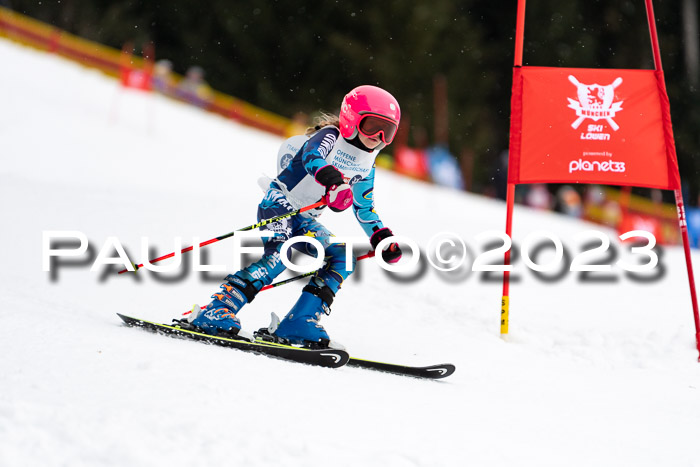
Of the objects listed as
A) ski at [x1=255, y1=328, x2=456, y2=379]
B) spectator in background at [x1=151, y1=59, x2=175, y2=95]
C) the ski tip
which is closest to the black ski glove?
ski at [x1=255, y1=328, x2=456, y2=379]

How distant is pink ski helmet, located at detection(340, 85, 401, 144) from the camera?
4559 mm

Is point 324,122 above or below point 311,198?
above

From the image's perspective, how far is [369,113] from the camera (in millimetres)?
4562

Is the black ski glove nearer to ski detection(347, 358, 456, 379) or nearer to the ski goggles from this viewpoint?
the ski goggles

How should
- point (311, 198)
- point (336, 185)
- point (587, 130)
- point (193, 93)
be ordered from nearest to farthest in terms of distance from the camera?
point (336, 185) → point (311, 198) → point (587, 130) → point (193, 93)

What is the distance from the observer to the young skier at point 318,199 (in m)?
4.57

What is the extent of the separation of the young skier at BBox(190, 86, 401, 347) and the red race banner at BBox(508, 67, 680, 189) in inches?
70.4

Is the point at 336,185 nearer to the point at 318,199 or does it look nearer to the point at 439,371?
the point at 318,199

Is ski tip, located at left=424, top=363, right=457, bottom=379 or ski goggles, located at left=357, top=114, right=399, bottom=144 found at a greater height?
ski goggles, located at left=357, top=114, right=399, bottom=144

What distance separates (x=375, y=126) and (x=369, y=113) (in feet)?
0.28

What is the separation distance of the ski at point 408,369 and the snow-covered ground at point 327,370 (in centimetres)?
7

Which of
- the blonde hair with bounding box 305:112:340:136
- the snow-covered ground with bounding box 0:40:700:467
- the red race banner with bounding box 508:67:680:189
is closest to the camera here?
the snow-covered ground with bounding box 0:40:700:467

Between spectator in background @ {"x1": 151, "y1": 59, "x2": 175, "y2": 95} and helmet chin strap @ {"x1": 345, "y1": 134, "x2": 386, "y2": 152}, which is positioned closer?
helmet chin strap @ {"x1": 345, "y1": 134, "x2": 386, "y2": 152}

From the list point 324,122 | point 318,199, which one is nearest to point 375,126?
point 324,122
